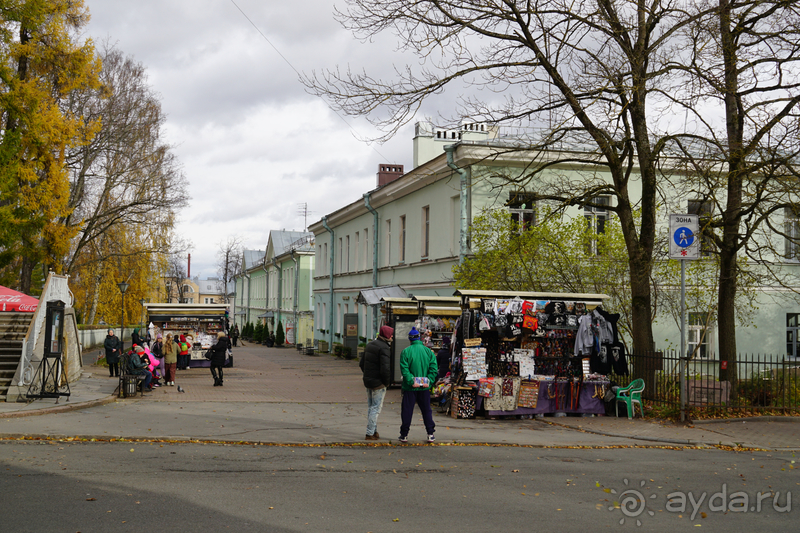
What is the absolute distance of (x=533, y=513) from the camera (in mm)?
7066

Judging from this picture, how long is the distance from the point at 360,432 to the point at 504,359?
4.08 metres

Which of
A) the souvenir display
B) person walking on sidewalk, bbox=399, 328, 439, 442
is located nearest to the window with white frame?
the souvenir display

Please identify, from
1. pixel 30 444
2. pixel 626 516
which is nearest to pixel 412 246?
pixel 30 444

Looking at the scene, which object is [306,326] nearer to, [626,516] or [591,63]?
[591,63]

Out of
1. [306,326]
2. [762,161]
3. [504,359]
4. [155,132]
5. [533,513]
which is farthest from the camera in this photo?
[306,326]

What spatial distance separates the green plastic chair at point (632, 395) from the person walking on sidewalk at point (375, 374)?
5.85 m

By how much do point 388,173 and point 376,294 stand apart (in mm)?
18339

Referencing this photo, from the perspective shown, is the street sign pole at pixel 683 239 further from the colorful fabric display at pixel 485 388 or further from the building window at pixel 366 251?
the building window at pixel 366 251

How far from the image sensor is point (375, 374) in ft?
37.8

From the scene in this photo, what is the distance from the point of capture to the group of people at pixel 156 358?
1858cm

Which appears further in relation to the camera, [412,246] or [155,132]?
[155,132]

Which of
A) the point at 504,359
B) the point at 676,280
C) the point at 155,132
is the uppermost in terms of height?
the point at 155,132

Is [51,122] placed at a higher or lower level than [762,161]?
higher

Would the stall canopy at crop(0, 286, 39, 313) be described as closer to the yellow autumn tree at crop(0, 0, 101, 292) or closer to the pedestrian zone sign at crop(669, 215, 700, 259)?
the yellow autumn tree at crop(0, 0, 101, 292)
